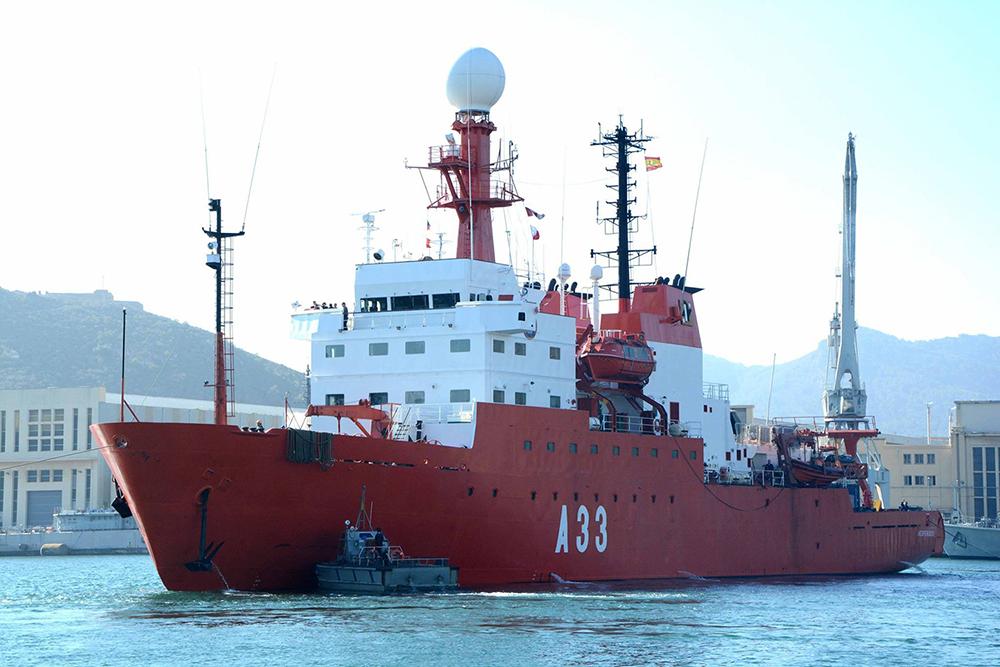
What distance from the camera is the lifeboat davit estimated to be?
39594mm

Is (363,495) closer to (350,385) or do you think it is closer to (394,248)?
(350,385)

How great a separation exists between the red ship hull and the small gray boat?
39 cm

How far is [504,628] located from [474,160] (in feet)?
52.9

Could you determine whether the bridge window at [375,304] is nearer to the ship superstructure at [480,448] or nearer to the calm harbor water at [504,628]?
the ship superstructure at [480,448]

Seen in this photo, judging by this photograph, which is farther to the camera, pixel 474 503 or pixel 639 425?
pixel 639 425

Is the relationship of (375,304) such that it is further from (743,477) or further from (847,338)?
(847,338)

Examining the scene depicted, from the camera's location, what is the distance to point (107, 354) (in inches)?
6909

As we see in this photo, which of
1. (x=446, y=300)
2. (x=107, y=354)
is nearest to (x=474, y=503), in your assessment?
(x=446, y=300)

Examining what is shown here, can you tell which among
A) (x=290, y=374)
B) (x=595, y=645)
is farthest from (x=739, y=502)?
(x=290, y=374)

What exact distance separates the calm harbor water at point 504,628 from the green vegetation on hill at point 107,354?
125638 millimetres

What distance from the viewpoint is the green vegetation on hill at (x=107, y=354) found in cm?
16712

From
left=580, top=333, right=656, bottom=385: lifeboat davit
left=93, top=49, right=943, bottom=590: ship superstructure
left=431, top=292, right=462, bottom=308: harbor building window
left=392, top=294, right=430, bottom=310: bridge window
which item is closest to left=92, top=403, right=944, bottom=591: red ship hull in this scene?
left=93, top=49, right=943, bottom=590: ship superstructure

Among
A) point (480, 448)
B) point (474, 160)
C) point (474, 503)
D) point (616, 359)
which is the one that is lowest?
point (474, 503)

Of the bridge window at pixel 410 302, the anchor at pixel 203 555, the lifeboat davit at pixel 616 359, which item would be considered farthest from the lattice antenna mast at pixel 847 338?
the anchor at pixel 203 555
